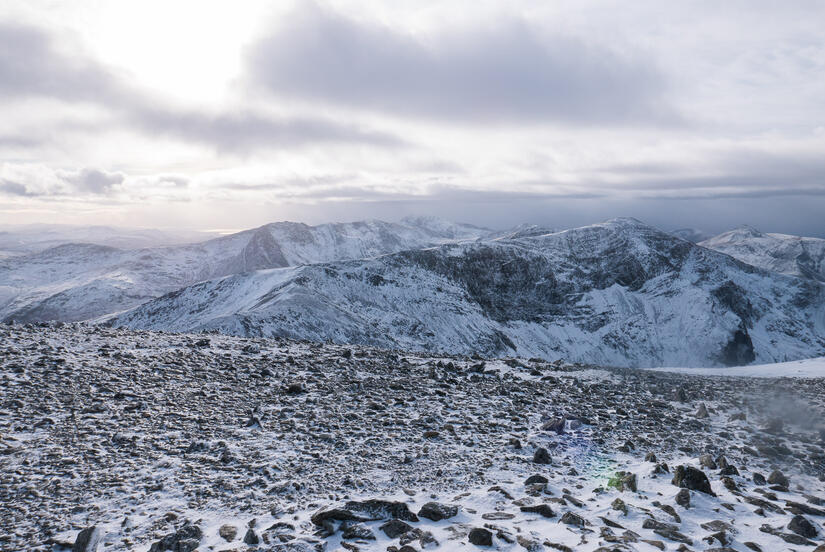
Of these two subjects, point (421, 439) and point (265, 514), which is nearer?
point (265, 514)

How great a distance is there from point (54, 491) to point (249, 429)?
4629 mm

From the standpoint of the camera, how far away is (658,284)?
7707 inches

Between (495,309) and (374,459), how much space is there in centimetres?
14916

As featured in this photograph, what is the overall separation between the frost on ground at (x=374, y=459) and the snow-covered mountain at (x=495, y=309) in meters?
60.4

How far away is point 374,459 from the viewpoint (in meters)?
11.6

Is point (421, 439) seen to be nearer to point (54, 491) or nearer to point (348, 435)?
point (348, 435)

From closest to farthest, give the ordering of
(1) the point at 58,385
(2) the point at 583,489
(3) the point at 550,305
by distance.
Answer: (2) the point at 583,489, (1) the point at 58,385, (3) the point at 550,305

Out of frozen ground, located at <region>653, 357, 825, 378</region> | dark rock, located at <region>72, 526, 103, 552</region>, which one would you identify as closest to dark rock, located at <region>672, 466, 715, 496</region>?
dark rock, located at <region>72, 526, 103, 552</region>

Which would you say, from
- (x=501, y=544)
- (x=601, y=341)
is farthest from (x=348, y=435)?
(x=601, y=341)

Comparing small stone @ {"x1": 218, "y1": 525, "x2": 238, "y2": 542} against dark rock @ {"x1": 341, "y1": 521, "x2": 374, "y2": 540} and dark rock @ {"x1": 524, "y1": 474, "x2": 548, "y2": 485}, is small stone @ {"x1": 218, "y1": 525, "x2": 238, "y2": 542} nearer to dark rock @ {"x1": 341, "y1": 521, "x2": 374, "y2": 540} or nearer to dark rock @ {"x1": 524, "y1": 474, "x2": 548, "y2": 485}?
dark rock @ {"x1": 341, "y1": 521, "x2": 374, "y2": 540}

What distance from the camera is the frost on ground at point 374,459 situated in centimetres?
827

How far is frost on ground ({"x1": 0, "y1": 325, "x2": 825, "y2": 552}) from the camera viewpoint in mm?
8266

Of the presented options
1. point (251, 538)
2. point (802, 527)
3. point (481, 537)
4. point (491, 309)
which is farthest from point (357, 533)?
point (491, 309)

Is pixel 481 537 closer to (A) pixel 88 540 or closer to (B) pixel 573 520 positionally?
(B) pixel 573 520
